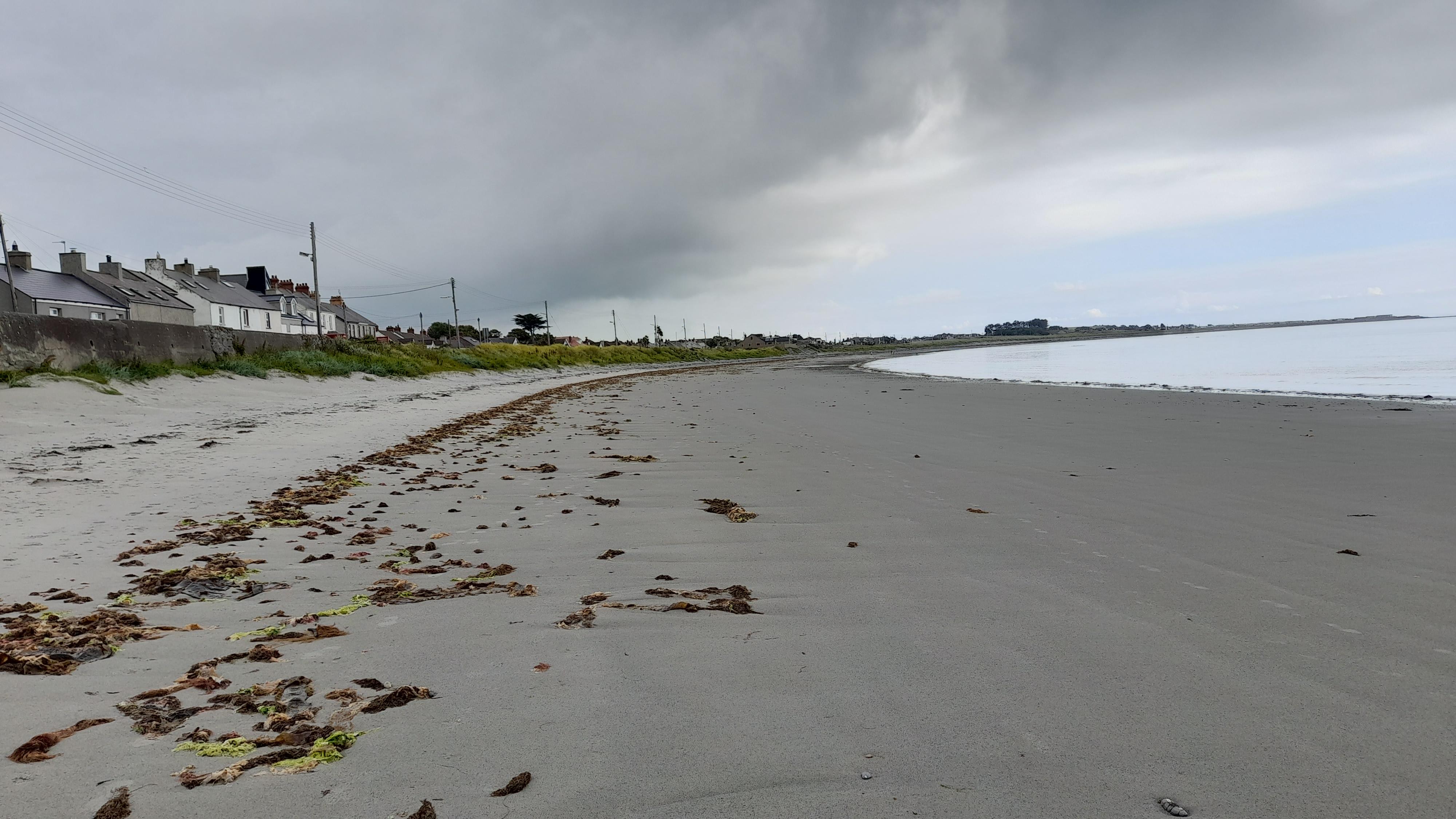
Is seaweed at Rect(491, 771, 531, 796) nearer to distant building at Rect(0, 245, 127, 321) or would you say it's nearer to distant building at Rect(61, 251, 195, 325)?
distant building at Rect(0, 245, 127, 321)

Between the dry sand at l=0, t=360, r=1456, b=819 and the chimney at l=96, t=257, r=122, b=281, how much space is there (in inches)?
1804

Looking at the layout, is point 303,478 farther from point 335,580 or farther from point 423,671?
point 423,671

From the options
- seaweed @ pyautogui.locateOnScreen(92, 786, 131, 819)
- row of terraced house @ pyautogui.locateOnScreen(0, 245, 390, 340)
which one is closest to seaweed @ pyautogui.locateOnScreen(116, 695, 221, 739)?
seaweed @ pyautogui.locateOnScreen(92, 786, 131, 819)

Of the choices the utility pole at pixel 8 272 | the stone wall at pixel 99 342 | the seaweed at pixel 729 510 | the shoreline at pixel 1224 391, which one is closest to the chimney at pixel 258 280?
the utility pole at pixel 8 272

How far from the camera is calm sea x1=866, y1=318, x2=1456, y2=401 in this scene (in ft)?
62.6

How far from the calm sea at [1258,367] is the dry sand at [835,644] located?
1362 cm

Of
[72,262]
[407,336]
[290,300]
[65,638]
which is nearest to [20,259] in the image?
[72,262]

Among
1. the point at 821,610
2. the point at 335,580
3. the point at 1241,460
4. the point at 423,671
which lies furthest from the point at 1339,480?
the point at 335,580

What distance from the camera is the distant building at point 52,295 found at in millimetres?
33750

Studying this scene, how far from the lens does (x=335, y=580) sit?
422cm

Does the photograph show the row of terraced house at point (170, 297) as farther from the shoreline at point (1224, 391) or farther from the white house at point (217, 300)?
the shoreline at point (1224, 391)

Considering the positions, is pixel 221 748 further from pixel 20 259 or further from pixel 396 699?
pixel 20 259

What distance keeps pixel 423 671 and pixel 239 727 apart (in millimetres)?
623

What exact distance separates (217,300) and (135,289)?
767cm
